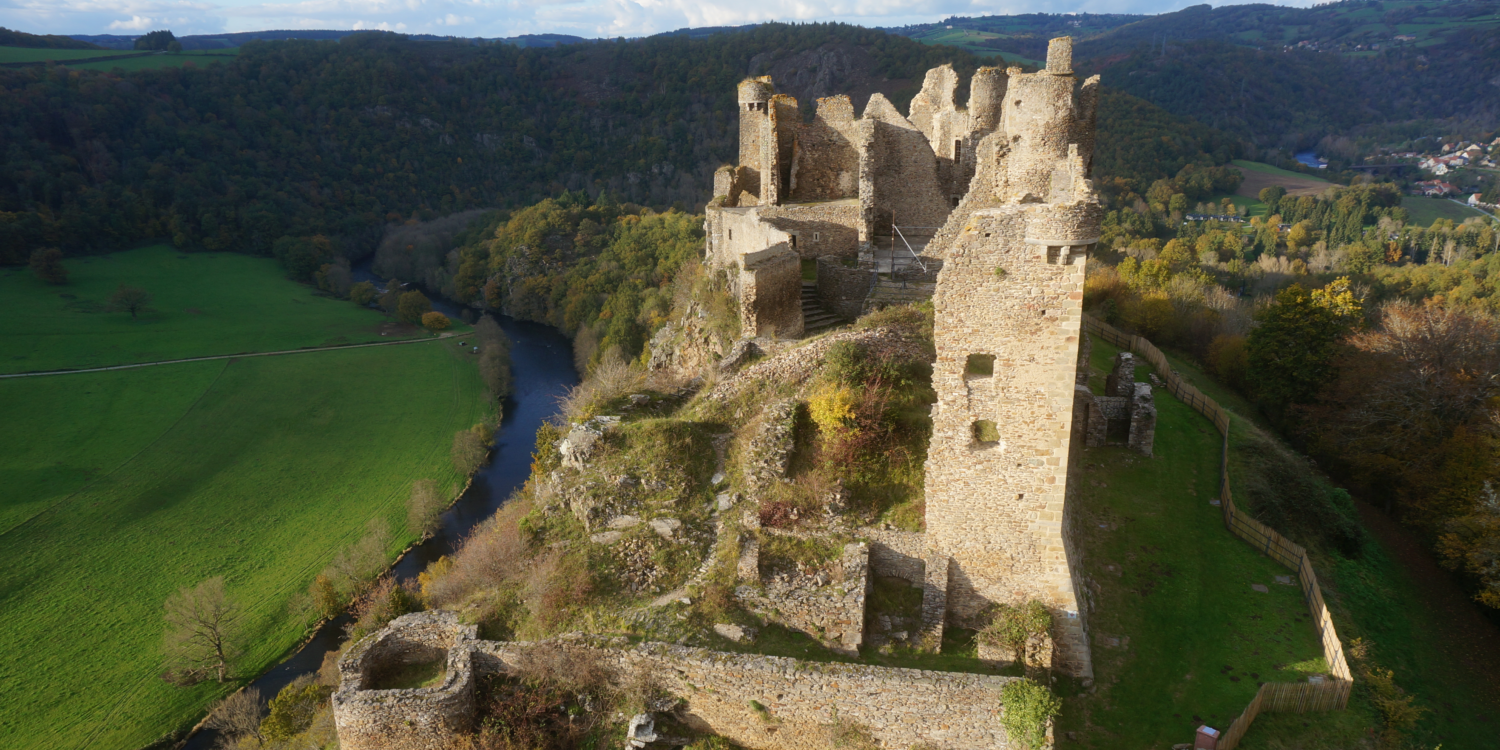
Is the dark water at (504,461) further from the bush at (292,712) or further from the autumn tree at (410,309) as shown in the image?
the autumn tree at (410,309)

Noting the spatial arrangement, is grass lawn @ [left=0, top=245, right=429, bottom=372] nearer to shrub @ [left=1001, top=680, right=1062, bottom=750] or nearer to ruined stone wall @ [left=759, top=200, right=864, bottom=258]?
ruined stone wall @ [left=759, top=200, right=864, bottom=258]

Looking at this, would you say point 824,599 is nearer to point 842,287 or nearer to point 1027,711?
point 1027,711

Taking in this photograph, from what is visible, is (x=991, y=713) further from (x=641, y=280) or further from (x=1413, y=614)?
(x=641, y=280)

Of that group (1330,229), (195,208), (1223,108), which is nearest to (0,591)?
(195,208)

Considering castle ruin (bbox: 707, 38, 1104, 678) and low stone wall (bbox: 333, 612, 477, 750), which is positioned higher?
castle ruin (bbox: 707, 38, 1104, 678)

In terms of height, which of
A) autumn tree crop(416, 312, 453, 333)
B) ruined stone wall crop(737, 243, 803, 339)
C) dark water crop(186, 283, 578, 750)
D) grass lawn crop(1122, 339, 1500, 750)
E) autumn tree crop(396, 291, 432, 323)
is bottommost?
dark water crop(186, 283, 578, 750)

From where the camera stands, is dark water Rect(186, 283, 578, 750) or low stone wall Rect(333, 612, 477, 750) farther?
dark water Rect(186, 283, 578, 750)

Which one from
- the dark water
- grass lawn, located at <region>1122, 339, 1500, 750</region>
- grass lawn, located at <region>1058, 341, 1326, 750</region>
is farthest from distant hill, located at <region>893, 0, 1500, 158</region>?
grass lawn, located at <region>1058, 341, 1326, 750</region>
